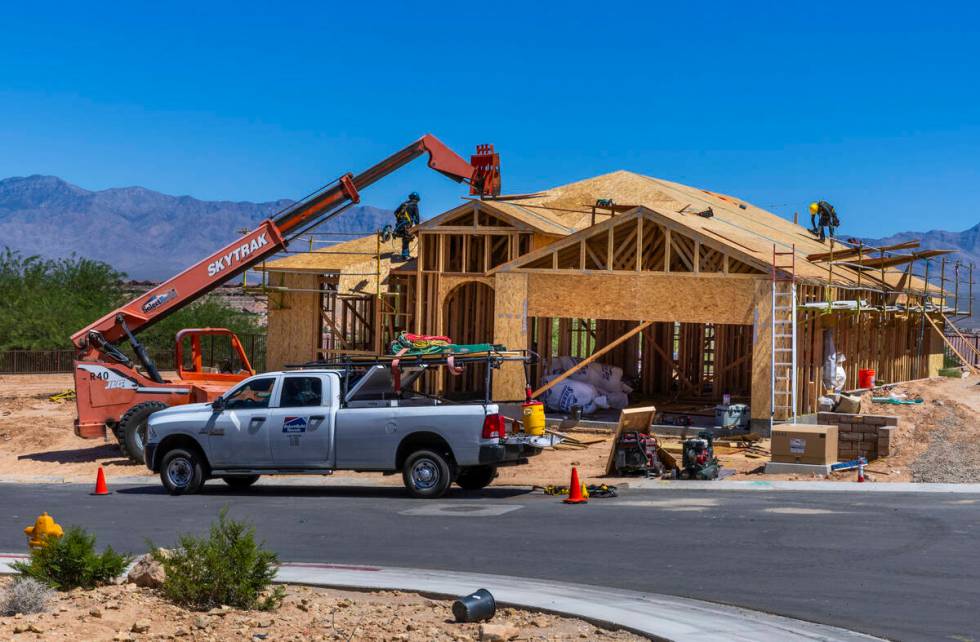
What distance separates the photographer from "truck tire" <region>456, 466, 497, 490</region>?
18.2m

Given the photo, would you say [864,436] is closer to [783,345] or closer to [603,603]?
[783,345]

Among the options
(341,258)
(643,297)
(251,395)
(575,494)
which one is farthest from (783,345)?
(341,258)

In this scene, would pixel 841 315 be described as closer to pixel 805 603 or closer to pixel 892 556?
pixel 892 556

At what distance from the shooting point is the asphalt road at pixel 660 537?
10656 mm

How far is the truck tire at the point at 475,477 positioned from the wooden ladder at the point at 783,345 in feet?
25.8

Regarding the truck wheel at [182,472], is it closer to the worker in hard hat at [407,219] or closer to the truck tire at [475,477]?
the truck tire at [475,477]

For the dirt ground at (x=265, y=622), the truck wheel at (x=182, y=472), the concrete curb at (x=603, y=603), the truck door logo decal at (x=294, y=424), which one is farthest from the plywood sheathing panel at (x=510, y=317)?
the dirt ground at (x=265, y=622)

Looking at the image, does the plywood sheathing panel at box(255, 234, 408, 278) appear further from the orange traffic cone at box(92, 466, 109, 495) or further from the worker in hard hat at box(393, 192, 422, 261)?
the orange traffic cone at box(92, 466, 109, 495)

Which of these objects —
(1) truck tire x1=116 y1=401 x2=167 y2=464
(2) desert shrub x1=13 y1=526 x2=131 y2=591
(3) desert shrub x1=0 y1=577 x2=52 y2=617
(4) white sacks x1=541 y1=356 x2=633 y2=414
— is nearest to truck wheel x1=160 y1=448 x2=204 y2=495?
(1) truck tire x1=116 y1=401 x2=167 y2=464

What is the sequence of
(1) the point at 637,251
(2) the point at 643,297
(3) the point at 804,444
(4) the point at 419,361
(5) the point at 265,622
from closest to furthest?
(5) the point at 265,622 < (4) the point at 419,361 < (3) the point at 804,444 < (1) the point at 637,251 < (2) the point at 643,297

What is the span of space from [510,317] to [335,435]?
979 cm

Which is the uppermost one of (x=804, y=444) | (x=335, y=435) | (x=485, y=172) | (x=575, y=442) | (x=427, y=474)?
(x=485, y=172)

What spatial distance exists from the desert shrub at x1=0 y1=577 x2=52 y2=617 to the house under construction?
16.8 meters

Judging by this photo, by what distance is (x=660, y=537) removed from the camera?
13672 mm
